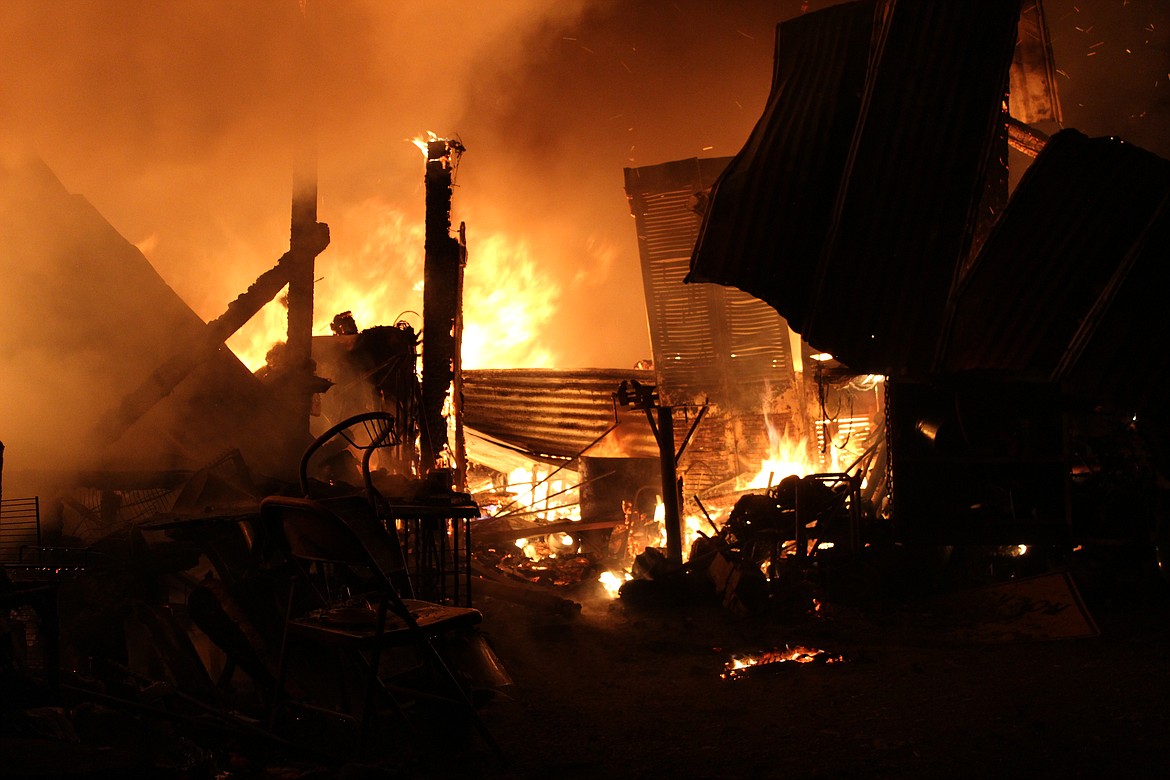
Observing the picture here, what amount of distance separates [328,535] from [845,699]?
4081 millimetres

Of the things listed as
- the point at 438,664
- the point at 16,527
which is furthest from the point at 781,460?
the point at 16,527

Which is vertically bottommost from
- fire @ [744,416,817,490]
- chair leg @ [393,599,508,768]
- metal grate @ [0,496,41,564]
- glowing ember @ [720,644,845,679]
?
glowing ember @ [720,644,845,679]

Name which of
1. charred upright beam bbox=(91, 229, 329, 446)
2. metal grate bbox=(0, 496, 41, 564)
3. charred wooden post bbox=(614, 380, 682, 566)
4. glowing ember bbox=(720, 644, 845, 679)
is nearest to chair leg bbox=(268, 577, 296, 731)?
metal grate bbox=(0, 496, 41, 564)

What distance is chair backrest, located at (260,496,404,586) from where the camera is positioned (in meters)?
3.48

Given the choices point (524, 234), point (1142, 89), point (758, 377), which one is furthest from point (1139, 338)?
point (524, 234)

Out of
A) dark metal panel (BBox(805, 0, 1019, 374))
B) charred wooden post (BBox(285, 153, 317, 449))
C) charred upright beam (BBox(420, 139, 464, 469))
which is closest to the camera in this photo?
dark metal panel (BBox(805, 0, 1019, 374))

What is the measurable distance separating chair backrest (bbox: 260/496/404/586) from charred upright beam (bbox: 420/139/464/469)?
805 centimetres

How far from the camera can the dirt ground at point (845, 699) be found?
432 centimetres

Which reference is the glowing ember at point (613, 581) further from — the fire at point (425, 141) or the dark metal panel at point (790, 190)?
the fire at point (425, 141)

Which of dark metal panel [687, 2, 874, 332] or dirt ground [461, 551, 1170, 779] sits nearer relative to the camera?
dirt ground [461, 551, 1170, 779]

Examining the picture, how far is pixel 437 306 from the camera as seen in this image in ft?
39.7

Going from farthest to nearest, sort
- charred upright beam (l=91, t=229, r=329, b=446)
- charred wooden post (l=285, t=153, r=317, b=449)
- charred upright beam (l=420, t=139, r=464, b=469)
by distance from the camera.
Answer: charred upright beam (l=420, t=139, r=464, b=469) < charred wooden post (l=285, t=153, r=317, b=449) < charred upright beam (l=91, t=229, r=329, b=446)

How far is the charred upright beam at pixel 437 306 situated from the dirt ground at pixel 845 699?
167 inches

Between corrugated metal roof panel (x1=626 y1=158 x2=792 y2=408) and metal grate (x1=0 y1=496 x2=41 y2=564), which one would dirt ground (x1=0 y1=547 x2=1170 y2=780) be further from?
corrugated metal roof panel (x1=626 y1=158 x2=792 y2=408)
